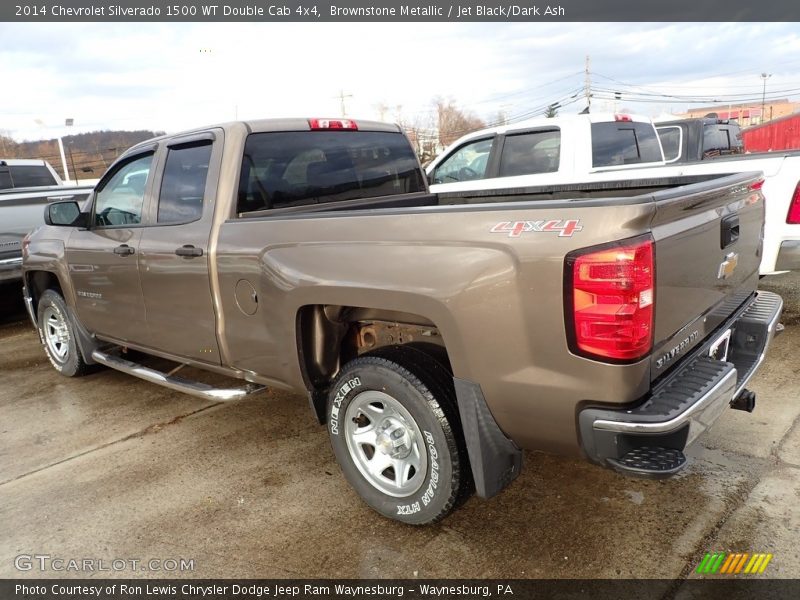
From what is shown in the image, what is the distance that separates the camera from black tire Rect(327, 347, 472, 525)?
2555 millimetres

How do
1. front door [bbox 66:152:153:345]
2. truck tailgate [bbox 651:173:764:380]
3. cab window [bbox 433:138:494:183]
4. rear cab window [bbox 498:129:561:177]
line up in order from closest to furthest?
truck tailgate [bbox 651:173:764:380] → front door [bbox 66:152:153:345] → rear cab window [bbox 498:129:561:177] → cab window [bbox 433:138:494:183]

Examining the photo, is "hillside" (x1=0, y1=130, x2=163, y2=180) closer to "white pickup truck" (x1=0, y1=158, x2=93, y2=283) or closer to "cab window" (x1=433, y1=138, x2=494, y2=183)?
"white pickup truck" (x1=0, y1=158, x2=93, y2=283)

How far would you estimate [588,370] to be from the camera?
2.12 metres

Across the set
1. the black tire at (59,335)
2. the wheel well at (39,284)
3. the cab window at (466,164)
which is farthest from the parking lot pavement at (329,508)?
the cab window at (466,164)

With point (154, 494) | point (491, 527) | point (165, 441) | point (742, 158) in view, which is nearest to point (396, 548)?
point (491, 527)

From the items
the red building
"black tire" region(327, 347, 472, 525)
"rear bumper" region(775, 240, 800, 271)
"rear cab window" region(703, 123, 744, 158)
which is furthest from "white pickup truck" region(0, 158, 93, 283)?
the red building

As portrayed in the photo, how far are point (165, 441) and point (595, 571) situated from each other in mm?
2827

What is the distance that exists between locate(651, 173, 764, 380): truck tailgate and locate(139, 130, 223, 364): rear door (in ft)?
7.80

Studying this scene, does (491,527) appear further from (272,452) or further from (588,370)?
(272,452)

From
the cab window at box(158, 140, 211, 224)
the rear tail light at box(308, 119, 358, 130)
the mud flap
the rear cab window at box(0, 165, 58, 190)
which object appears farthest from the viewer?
the rear cab window at box(0, 165, 58, 190)

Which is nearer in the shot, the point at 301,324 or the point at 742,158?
the point at 301,324

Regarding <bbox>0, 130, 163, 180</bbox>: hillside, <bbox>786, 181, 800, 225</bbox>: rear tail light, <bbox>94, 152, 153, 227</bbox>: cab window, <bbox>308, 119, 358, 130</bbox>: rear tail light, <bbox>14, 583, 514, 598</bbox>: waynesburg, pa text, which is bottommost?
<bbox>14, 583, 514, 598</bbox>: waynesburg, pa text

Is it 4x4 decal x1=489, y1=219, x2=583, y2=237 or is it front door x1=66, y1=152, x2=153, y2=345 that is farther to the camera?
front door x1=66, y1=152, x2=153, y2=345

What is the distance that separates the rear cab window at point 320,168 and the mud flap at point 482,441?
1697 mm
